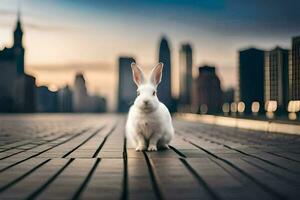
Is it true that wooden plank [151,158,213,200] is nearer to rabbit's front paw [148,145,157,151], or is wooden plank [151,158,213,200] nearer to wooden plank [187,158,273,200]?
wooden plank [187,158,273,200]

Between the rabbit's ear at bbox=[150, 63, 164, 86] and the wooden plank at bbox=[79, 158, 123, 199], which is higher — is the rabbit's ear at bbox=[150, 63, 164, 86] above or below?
above

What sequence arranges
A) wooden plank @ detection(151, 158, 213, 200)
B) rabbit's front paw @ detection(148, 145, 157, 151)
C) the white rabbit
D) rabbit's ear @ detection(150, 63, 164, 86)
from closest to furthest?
wooden plank @ detection(151, 158, 213, 200)
the white rabbit
rabbit's ear @ detection(150, 63, 164, 86)
rabbit's front paw @ detection(148, 145, 157, 151)

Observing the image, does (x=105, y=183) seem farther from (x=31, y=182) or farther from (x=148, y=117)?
(x=148, y=117)

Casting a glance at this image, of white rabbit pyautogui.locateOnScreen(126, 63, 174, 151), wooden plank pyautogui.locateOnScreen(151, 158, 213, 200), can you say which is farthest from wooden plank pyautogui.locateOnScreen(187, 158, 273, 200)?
white rabbit pyautogui.locateOnScreen(126, 63, 174, 151)

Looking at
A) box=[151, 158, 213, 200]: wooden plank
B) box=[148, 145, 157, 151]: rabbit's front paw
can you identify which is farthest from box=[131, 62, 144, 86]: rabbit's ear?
box=[151, 158, 213, 200]: wooden plank

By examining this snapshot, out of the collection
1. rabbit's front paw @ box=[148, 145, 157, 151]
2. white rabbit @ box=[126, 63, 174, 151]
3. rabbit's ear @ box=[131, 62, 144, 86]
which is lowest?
rabbit's front paw @ box=[148, 145, 157, 151]

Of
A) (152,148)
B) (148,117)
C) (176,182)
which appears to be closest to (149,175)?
(176,182)

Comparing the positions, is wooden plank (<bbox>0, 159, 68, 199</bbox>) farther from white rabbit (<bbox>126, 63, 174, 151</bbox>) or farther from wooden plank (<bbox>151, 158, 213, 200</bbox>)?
white rabbit (<bbox>126, 63, 174, 151</bbox>)

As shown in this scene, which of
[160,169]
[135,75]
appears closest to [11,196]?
[160,169]

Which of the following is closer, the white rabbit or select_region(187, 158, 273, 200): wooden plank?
select_region(187, 158, 273, 200): wooden plank

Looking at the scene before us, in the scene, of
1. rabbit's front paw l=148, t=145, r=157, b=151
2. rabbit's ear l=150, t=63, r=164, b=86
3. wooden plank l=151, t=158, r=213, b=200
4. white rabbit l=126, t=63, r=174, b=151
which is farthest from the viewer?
rabbit's front paw l=148, t=145, r=157, b=151
